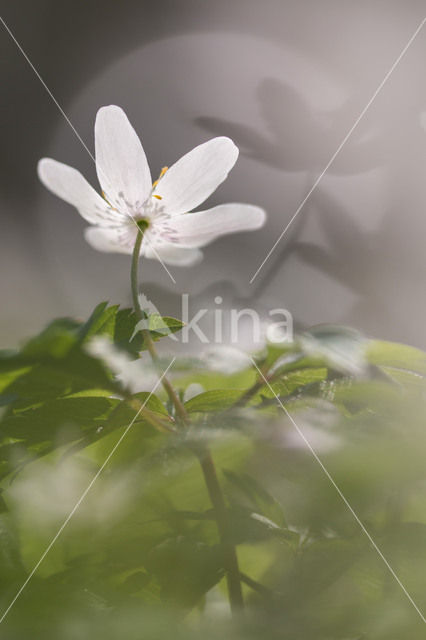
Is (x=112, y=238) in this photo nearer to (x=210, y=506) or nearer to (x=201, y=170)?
(x=201, y=170)

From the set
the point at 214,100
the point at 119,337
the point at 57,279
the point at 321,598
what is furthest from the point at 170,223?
the point at 214,100

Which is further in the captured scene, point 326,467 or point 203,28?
point 203,28

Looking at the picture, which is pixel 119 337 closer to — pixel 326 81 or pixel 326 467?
pixel 326 467

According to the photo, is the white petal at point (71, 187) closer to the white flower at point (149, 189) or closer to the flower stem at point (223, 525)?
the white flower at point (149, 189)

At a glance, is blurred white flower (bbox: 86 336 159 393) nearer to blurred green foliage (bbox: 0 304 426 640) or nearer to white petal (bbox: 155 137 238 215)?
blurred green foliage (bbox: 0 304 426 640)

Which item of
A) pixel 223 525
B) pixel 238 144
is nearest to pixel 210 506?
pixel 223 525
